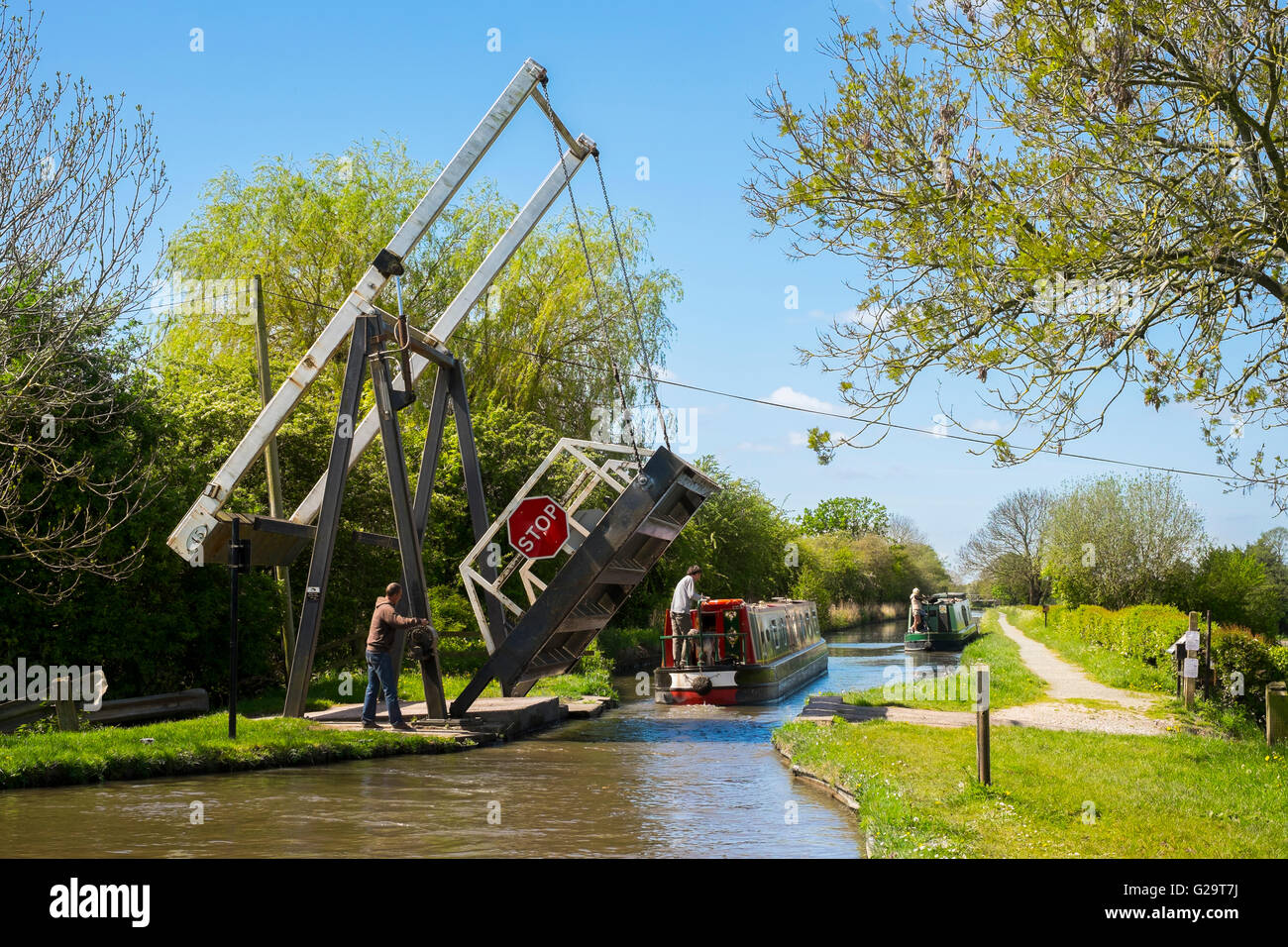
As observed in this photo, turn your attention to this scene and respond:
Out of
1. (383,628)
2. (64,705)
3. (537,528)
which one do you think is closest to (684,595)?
(537,528)

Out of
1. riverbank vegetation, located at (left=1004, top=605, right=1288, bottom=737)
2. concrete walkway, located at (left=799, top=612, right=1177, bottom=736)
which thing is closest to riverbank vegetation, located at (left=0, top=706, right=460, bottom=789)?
concrete walkway, located at (left=799, top=612, right=1177, bottom=736)

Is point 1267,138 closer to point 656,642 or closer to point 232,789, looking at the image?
point 232,789

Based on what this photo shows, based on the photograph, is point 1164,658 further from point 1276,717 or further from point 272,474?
point 272,474

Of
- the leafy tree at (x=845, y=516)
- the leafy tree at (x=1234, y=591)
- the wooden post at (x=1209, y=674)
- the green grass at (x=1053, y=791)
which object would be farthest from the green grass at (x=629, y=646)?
the leafy tree at (x=845, y=516)

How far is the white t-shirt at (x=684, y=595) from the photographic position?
69.2 feet

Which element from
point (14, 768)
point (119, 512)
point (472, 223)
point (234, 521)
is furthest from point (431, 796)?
point (472, 223)

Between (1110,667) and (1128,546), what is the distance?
2501cm

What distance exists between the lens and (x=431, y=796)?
33.8 feet

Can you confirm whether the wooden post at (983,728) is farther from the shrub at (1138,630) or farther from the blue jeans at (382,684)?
the shrub at (1138,630)

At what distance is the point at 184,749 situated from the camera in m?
11.7

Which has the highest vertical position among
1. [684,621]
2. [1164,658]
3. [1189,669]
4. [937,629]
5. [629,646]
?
[684,621]

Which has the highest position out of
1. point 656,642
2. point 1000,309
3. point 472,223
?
point 472,223

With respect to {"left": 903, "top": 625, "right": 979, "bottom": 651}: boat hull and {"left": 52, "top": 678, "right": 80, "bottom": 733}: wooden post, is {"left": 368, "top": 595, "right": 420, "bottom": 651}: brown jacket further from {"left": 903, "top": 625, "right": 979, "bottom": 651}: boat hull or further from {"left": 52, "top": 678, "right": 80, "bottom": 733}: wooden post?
{"left": 903, "top": 625, "right": 979, "bottom": 651}: boat hull
